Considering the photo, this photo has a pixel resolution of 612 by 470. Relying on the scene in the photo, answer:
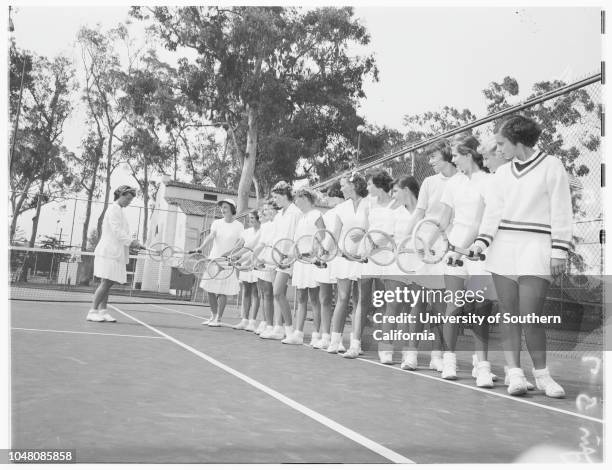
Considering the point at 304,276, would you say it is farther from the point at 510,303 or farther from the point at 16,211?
the point at 16,211

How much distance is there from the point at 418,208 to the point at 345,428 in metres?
3.03

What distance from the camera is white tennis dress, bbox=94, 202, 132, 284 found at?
8.95 metres

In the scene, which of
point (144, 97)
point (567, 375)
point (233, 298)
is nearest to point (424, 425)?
point (567, 375)

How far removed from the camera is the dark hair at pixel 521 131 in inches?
190

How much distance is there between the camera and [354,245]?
712cm

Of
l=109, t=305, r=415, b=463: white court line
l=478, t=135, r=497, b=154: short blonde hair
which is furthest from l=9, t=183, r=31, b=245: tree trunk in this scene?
l=478, t=135, r=497, b=154: short blonde hair

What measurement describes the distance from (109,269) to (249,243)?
236 centimetres

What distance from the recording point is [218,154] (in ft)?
115

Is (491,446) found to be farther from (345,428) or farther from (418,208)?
(418,208)

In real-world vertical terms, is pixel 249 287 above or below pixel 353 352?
above

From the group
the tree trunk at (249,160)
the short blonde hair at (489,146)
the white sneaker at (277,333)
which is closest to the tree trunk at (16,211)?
the tree trunk at (249,160)

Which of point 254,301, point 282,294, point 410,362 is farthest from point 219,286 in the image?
point 410,362

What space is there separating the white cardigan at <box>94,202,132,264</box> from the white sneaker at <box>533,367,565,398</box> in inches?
238

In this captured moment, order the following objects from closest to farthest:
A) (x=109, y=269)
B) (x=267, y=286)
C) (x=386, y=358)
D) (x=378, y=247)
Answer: (x=386, y=358) < (x=378, y=247) < (x=109, y=269) < (x=267, y=286)
